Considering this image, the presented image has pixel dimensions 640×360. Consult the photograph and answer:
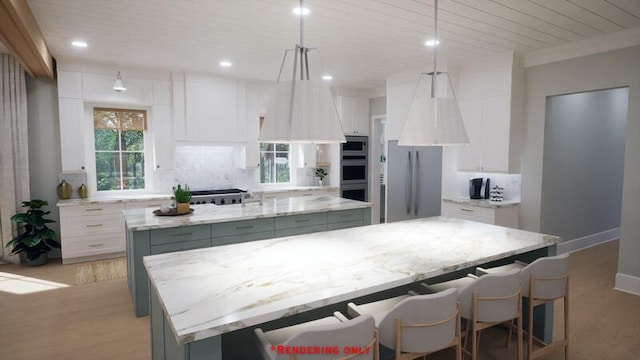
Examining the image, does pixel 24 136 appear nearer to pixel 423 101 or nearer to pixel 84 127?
pixel 84 127

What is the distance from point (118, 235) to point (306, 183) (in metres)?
3.17

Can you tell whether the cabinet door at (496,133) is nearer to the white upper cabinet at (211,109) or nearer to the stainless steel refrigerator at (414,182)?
the stainless steel refrigerator at (414,182)

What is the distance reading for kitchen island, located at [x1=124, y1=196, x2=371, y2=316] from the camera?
10.2ft

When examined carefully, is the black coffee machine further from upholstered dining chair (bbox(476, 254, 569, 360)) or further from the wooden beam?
the wooden beam

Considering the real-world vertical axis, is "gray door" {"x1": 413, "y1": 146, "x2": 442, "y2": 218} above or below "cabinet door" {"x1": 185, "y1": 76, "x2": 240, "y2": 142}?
below

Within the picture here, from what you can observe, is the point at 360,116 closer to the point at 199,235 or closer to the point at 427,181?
the point at 427,181

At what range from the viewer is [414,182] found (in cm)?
552

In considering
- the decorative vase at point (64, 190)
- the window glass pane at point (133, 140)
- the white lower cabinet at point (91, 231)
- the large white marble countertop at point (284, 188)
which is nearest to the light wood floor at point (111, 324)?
the white lower cabinet at point (91, 231)

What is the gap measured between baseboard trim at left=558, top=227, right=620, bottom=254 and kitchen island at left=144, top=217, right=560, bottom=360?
119 inches

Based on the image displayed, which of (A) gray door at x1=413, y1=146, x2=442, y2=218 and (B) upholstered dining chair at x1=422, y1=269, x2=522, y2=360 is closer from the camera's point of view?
(B) upholstered dining chair at x1=422, y1=269, x2=522, y2=360

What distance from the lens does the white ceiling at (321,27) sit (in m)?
3.02

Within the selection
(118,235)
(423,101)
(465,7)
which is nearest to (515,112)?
(465,7)

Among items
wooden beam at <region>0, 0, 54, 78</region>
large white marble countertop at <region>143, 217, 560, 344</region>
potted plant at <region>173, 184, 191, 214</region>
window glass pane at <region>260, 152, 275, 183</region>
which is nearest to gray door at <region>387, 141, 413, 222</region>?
window glass pane at <region>260, 152, 275, 183</region>

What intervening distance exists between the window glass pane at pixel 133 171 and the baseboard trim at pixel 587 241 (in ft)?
20.0
